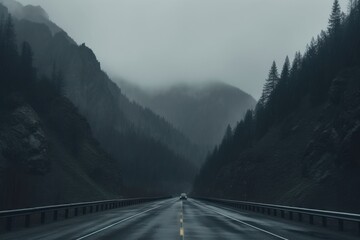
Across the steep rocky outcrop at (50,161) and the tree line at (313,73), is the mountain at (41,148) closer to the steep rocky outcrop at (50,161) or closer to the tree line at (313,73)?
the steep rocky outcrop at (50,161)

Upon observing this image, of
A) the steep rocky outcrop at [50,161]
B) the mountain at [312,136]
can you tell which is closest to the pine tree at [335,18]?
the mountain at [312,136]

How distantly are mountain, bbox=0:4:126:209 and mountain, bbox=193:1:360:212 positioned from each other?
89.0 feet

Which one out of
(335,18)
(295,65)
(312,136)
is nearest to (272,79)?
(295,65)

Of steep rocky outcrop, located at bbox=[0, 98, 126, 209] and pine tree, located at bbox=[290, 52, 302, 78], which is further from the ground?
pine tree, located at bbox=[290, 52, 302, 78]

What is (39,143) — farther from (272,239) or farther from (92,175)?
(272,239)

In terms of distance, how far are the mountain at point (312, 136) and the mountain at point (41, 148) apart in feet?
89.0

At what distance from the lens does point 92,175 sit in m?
92.5

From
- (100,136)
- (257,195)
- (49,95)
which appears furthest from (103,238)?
(100,136)

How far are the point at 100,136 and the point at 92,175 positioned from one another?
10416cm

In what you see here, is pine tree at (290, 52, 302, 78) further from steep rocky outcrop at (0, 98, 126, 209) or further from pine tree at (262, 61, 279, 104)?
steep rocky outcrop at (0, 98, 126, 209)

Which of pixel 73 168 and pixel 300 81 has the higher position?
pixel 300 81

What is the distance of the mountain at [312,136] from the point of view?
48188 millimetres

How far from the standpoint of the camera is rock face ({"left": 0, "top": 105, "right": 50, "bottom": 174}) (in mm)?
73688

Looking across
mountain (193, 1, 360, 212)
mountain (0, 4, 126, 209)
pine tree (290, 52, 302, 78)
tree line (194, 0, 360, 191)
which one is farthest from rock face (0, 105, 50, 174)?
pine tree (290, 52, 302, 78)
